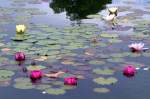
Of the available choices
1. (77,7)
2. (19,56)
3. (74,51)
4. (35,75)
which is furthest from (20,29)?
(77,7)

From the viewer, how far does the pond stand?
12.9 ft

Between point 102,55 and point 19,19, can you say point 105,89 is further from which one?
point 19,19

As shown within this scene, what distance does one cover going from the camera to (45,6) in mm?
7875

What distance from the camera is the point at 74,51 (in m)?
5.04

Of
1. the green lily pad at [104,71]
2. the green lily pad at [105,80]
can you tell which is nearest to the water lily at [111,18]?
the green lily pad at [104,71]

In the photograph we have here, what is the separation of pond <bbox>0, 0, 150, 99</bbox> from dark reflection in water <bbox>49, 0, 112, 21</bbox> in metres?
0.02

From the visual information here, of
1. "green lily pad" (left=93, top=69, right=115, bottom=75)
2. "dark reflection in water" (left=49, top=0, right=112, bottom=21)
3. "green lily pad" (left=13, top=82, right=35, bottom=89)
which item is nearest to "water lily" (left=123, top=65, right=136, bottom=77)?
"green lily pad" (left=93, top=69, right=115, bottom=75)

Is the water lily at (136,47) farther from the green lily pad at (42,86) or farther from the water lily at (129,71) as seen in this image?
the green lily pad at (42,86)

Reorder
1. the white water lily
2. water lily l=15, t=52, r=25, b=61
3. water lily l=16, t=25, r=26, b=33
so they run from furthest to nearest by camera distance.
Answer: water lily l=16, t=25, r=26, b=33
the white water lily
water lily l=15, t=52, r=25, b=61

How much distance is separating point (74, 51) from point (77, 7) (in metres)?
2.96

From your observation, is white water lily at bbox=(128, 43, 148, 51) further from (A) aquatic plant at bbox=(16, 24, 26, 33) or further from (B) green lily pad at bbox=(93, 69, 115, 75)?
(A) aquatic plant at bbox=(16, 24, 26, 33)

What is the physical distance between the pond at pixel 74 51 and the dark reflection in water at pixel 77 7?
0.02 meters

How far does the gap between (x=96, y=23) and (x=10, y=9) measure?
175 cm

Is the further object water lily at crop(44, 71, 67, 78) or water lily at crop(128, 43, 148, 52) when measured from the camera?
water lily at crop(128, 43, 148, 52)
